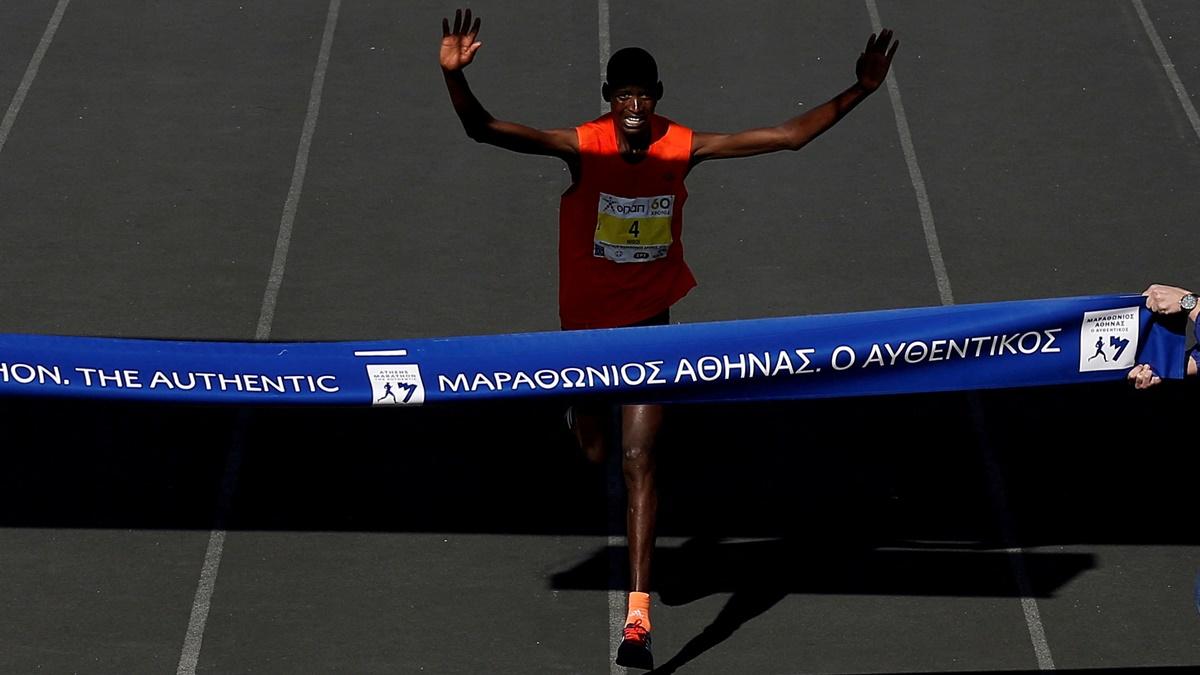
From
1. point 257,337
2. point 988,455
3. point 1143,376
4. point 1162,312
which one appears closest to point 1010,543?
point 988,455

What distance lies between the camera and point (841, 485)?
24.8ft

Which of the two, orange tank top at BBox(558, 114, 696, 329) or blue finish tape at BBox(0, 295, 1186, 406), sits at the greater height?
orange tank top at BBox(558, 114, 696, 329)

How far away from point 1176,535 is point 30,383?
415 cm

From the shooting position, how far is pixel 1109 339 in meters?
6.14

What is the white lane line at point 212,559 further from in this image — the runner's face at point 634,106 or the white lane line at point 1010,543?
the white lane line at point 1010,543

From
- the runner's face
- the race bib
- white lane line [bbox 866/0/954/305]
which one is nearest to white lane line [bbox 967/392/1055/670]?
white lane line [bbox 866/0/954/305]

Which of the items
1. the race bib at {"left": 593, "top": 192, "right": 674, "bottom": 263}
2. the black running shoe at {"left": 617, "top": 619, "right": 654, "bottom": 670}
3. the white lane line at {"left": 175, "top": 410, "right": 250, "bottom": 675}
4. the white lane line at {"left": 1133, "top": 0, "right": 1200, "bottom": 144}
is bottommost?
the black running shoe at {"left": 617, "top": 619, "right": 654, "bottom": 670}

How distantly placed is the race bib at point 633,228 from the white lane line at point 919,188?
7.95 ft

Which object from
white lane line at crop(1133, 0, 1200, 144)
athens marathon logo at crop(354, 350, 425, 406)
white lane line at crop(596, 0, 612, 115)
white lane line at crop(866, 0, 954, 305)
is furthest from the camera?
white lane line at crop(596, 0, 612, 115)

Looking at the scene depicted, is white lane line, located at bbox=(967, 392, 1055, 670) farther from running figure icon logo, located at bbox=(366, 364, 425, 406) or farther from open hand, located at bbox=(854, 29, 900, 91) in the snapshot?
running figure icon logo, located at bbox=(366, 364, 425, 406)

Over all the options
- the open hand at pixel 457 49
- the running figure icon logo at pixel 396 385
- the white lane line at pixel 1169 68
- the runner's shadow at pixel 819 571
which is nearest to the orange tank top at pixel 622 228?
the open hand at pixel 457 49

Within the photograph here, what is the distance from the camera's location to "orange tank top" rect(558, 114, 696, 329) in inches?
259

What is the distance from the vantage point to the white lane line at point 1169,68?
10.2 metres

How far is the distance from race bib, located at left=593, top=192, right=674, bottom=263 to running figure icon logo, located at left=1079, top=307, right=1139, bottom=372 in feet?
4.72
